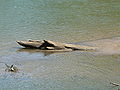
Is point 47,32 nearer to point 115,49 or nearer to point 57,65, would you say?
point 115,49

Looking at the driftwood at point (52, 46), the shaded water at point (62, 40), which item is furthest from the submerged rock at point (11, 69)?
the driftwood at point (52, 46)

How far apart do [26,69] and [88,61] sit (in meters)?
1.72

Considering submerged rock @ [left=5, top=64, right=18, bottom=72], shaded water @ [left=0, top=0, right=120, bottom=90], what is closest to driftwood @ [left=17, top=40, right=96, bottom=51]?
shaded water @ [left=0, top=0, right=120, bottom=90]

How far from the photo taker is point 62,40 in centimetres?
1209

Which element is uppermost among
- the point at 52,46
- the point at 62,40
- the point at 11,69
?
the point at 62,40

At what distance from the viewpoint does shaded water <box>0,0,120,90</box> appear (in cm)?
786

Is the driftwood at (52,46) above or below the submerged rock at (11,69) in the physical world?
above

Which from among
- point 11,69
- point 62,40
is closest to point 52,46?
point 62,40

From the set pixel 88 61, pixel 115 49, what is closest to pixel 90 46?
pixel 115 49

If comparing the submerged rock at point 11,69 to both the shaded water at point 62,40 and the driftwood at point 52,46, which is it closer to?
the shaded water at point 62,40

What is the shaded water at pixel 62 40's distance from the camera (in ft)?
25.8

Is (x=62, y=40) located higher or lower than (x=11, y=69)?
higher

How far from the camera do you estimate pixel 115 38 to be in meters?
12.2

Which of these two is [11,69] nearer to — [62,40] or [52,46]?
[52,46]
